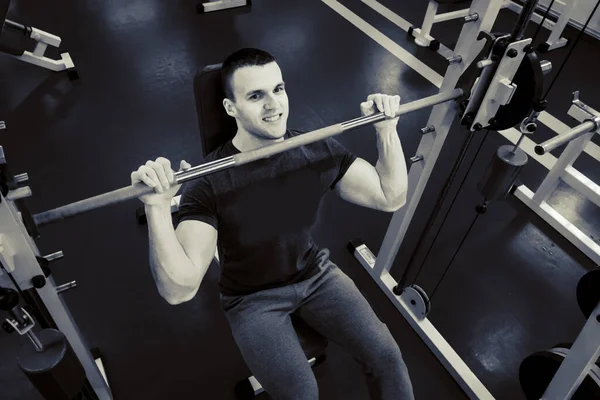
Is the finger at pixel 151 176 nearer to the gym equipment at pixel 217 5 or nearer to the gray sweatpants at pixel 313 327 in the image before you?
the gray sweatpants at pixel 313 327

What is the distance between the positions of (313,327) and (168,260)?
0.61m

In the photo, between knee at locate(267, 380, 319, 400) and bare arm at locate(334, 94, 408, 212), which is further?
bare arm at locate(334, 94, 408, 212)

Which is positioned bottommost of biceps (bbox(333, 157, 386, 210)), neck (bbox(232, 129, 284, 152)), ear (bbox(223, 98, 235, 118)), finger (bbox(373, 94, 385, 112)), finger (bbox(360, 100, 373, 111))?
biceps (bbox(333, 157, 386, 210))

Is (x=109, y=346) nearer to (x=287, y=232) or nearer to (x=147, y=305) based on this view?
(x=147, y=305)

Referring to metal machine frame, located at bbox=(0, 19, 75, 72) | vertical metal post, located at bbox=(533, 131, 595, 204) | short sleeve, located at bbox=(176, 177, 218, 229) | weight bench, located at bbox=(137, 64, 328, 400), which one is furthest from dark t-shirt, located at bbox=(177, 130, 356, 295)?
metal machine frame, located at bbox=(0, 19, 75, 72)

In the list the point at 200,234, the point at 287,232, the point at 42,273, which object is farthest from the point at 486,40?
the point at 42,273

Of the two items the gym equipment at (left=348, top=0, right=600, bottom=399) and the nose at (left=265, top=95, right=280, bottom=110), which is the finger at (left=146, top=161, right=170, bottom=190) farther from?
the gym equipment at (left=348, top=0, right=600, bottom=399)

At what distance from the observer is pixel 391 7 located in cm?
457

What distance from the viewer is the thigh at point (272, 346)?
145 cm

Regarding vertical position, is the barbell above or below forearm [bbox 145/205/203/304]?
above

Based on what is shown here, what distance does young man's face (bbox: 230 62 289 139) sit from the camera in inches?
55.9

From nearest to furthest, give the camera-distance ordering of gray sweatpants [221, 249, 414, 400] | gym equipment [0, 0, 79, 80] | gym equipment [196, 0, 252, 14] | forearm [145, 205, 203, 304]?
forearm [145, 205, 203, 304] < gray sweatpants [221, 249, 414, 400] < gym equipment [0, 0, 79, 80] < gym equipment [196, 0, 252, 14]

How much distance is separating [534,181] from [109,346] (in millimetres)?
2549

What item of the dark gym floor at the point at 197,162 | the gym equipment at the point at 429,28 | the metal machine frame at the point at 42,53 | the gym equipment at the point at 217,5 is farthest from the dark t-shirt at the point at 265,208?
the gym equipment at the point at 217,5
